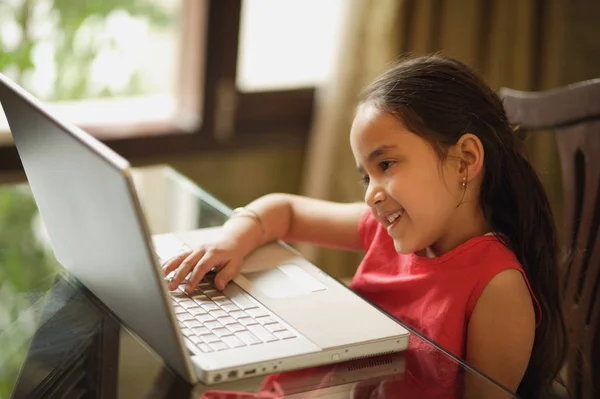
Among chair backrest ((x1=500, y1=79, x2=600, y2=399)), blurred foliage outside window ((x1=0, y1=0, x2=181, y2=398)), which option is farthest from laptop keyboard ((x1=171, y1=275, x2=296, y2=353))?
blurred foliage outside window ((x1=0, y1=0, x2=181, y2=398))

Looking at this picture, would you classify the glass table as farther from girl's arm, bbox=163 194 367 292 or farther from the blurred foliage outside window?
the blurred foliage outside window

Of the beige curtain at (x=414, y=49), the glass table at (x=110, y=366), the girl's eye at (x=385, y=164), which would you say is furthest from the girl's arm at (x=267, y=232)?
the beige curtain at (x=414, y=49)

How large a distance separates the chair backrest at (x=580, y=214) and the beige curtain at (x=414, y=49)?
0.86 m

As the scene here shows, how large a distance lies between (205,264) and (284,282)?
111mm

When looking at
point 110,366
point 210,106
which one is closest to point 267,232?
point 110,366

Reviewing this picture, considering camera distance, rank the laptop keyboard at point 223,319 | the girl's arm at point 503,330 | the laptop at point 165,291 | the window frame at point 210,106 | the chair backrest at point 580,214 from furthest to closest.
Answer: the window frame at point 210,106
the chair backrest at point 580,214
the girl's arm at point 503,330
the laptop keyboard at point 223,319
the laptop at point 165,291

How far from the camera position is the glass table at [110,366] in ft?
3.12

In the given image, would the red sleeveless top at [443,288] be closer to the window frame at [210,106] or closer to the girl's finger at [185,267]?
the girl's finger at [185,267]

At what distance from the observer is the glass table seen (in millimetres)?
952

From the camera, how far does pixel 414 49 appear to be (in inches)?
Answer: 89.7

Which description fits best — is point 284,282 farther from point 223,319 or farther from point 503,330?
point 503,330

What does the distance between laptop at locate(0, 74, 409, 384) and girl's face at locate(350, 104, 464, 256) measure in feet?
0.39

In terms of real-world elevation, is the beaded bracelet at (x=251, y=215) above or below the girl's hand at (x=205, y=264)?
above

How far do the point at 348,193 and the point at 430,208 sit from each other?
120 centimetres
